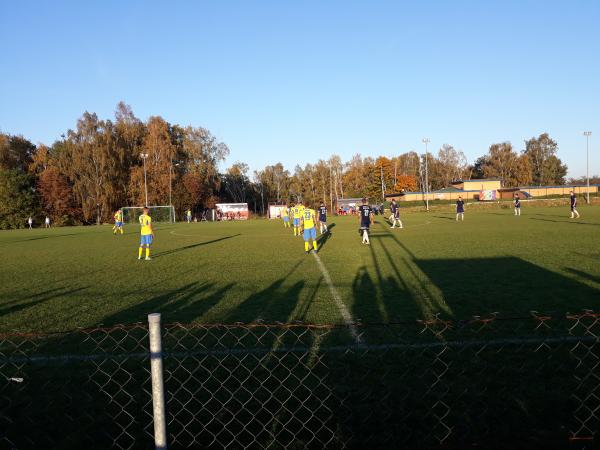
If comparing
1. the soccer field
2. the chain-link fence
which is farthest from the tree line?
the chain-link fence

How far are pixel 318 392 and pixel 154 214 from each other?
58833 mm

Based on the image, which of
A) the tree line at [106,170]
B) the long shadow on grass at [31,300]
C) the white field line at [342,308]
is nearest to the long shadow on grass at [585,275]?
the white field line at [342,308]

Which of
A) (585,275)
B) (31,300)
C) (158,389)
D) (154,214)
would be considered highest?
(154,214)

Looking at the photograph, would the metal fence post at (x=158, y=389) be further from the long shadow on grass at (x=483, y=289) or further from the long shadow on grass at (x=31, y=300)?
the long shadow on grass at (x=31, y=300)

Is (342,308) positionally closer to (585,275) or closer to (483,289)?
(483,289)

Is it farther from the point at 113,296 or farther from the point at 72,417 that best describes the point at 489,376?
the point at 113,296

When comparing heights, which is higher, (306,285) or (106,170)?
(106,170)

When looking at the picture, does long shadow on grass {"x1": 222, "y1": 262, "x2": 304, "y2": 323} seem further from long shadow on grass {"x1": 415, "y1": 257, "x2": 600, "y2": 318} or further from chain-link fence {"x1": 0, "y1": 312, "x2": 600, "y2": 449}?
long shadow on grass {"x1": 415, "y1": 257, "x2": 600, "y2": 318}

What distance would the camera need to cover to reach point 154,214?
195 ft

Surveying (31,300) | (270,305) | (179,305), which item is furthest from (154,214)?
(270,305)

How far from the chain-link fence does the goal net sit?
5536 centimetres

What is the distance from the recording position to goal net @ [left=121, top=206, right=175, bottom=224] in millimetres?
58250

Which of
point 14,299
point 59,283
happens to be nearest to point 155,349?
point 14,299

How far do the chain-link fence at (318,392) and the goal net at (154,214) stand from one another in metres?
55.4
